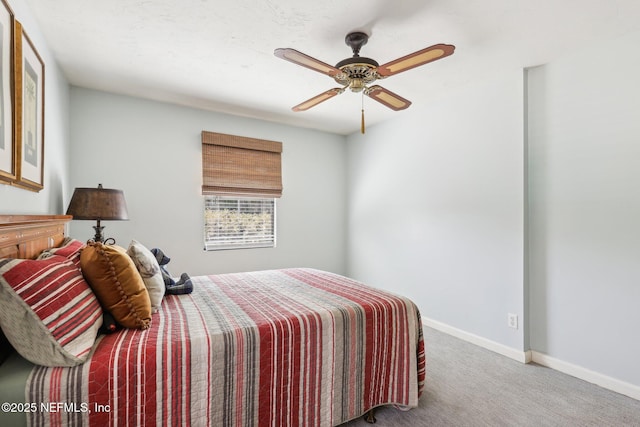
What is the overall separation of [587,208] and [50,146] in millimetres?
4104

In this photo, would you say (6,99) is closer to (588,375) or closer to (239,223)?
(239,223)

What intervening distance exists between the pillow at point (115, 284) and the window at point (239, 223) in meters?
2.22

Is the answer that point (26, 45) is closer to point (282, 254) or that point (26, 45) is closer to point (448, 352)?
point (282, 254)

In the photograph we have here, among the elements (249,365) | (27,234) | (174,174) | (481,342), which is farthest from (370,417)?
(174,174)

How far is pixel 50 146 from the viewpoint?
7.53 feet

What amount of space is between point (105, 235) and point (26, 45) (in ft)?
6.31

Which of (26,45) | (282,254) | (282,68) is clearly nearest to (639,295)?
(282,68)

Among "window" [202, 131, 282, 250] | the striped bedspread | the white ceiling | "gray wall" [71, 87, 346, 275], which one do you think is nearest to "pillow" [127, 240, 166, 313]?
the striped bedspread

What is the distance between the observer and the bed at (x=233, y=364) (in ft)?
3.71

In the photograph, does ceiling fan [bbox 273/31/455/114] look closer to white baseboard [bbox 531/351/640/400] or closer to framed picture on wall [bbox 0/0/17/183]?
framed picture on wall [bbox 0/0/17/183]

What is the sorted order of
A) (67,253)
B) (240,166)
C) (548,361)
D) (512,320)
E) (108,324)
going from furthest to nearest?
(240,166) → (512,320) → (548,361) → (67,253) → (108,324)

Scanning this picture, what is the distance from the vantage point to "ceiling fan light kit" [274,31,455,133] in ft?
5.58

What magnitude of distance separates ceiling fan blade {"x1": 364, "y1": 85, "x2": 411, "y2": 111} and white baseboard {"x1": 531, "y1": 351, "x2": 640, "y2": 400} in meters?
2.41

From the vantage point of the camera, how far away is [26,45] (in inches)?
69.2
